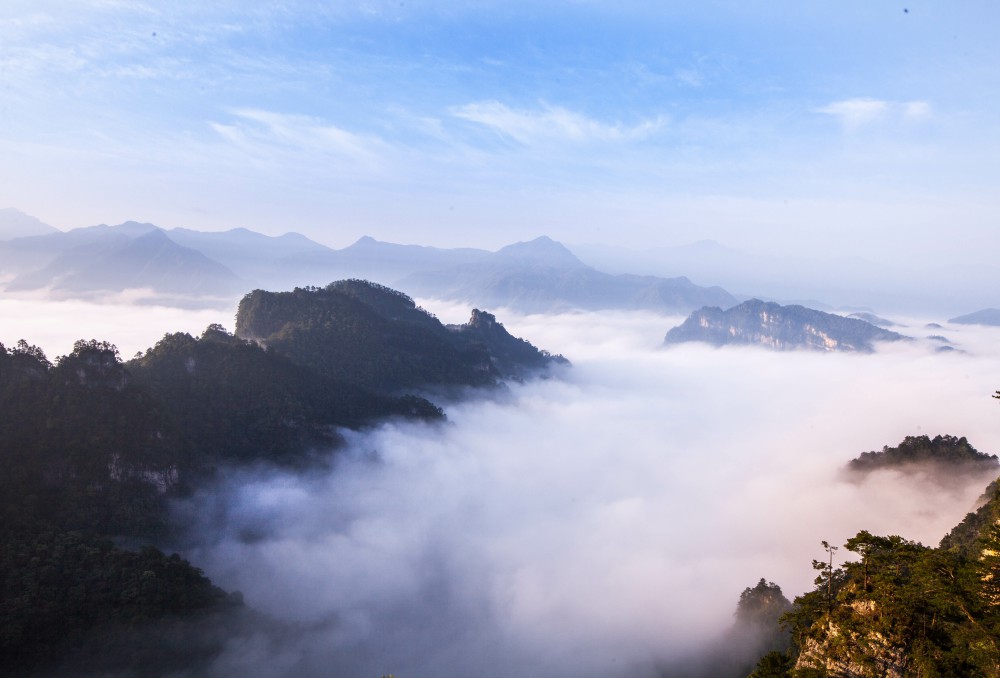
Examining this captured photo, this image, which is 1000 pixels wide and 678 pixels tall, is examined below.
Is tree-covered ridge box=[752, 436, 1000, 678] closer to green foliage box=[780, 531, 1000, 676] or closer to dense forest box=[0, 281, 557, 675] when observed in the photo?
green foliage box=[780, 531, 1000, 676]

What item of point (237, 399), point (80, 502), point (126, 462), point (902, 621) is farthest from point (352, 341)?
point (902, 621)

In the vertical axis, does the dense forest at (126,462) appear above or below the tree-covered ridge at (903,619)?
below

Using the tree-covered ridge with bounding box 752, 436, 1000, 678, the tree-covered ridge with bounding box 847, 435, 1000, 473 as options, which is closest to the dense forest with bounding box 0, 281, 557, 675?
the tree-covered ridge with bounding box 752, 436, 1000, 678

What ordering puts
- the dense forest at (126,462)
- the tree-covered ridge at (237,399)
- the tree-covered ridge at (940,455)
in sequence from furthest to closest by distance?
1. the tree-covered ridge at (940,455)
2. the tree-covered ridge at (237,399)
3. the dense forest at (126,462)

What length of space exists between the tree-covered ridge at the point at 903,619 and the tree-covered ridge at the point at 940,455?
3600 inches

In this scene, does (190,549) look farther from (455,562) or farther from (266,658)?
(455,562)

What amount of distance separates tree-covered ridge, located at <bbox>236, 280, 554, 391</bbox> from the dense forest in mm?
9290

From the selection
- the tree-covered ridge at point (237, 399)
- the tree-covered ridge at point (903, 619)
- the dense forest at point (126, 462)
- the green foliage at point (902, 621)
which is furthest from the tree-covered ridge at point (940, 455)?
the tree-covered ridge at point (237, 399)

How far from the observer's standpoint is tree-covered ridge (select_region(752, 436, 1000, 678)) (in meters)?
18.6

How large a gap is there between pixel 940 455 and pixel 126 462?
135m

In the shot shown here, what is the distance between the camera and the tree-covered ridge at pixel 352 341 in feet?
462

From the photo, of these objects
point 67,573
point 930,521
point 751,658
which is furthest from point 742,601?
point 67,573

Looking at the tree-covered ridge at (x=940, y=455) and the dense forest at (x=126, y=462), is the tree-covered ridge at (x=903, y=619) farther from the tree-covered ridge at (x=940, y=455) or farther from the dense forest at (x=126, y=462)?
the tree-covered ridge at (x=940, y=455)

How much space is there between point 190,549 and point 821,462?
159922mm
